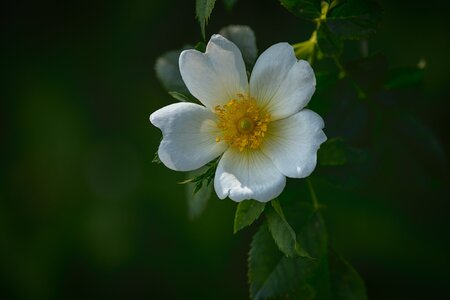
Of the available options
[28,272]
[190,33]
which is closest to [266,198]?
[190,33]

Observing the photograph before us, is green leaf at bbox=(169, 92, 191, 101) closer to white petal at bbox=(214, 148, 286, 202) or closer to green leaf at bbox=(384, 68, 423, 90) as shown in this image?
white petal at bbox=(214, 148, 286, 202)

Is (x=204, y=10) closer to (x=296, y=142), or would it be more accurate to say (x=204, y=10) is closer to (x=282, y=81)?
(x=282, y=81)

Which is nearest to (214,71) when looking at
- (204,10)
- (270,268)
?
(204,10)

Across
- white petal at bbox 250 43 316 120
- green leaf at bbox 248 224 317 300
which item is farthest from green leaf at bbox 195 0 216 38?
green leaf at bbox 248 224 317 300

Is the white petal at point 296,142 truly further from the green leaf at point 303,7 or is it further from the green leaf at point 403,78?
the green leaf at point 403,78

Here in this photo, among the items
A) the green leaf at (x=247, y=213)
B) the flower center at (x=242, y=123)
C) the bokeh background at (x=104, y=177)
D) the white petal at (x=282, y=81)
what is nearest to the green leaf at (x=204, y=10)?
the white petal at (x=282, y=81)
